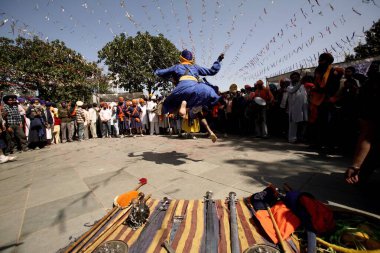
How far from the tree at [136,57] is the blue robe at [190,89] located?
2206 cm

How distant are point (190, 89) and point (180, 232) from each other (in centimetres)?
279

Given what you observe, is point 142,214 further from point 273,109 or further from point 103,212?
point 273,109

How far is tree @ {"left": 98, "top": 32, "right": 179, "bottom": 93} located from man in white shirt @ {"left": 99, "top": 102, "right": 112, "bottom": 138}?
1542cm

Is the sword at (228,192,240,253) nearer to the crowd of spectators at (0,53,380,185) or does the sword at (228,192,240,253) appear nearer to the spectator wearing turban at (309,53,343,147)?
the crowd of spectators at (0,53,380,185)

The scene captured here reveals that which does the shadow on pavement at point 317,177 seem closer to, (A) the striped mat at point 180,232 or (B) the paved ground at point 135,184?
(B) the paved ground at point 135,184

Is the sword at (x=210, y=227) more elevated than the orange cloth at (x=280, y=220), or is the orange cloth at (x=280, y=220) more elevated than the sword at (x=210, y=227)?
the orange cloth at (x=280, y=220)

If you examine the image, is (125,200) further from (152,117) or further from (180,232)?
(152,117)

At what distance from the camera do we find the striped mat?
183cm

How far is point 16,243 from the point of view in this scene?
7.18 feet

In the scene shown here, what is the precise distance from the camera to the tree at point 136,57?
27.4 meters

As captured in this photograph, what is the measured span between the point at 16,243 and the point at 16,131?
764 centimetres

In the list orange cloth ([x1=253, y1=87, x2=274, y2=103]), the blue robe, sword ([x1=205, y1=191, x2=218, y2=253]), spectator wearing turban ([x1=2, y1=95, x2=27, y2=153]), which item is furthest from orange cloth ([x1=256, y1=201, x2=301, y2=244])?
spectator wearing turban ([x1=2, y1=95, x2=27, y2=153])

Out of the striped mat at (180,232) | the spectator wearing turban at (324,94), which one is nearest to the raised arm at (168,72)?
the striped mat at (180,232)

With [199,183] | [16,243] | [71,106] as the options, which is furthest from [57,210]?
[71,106]
